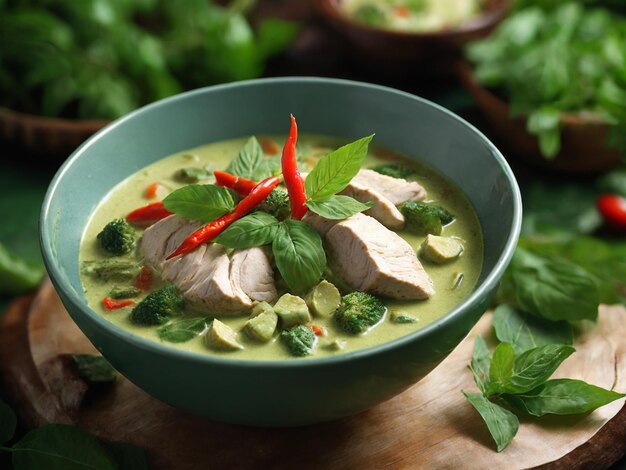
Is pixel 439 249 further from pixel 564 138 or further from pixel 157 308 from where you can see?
pixel 564 138

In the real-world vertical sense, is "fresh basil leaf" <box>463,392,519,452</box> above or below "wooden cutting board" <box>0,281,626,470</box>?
above

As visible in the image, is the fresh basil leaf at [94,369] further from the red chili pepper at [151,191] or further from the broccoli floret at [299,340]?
the broccoli floret at [299,340]

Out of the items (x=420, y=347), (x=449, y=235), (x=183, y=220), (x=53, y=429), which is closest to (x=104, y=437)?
(x=53, y=429)

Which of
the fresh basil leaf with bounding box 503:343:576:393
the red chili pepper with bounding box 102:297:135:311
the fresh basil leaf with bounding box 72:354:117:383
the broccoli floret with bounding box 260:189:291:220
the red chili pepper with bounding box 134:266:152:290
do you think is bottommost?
the fresh basil leaf with bounding box 72:354:117:383

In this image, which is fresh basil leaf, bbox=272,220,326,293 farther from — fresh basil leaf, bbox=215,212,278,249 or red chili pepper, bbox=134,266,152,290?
red chili pepper, bbox=134,266,152,290

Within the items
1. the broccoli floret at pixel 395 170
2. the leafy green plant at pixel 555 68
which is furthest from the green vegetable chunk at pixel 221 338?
the leafy green plant at pixel 555 68

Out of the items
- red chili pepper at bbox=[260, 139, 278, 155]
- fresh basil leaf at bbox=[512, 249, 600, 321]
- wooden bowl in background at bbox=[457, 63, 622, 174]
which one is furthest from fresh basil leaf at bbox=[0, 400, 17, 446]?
wooden bowl in background at bbox=[457, 63, 622, 174]

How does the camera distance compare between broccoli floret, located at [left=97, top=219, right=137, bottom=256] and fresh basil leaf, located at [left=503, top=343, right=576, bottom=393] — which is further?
broccoli floret, located at [left=97, top=219, right=137, bottom=256]
